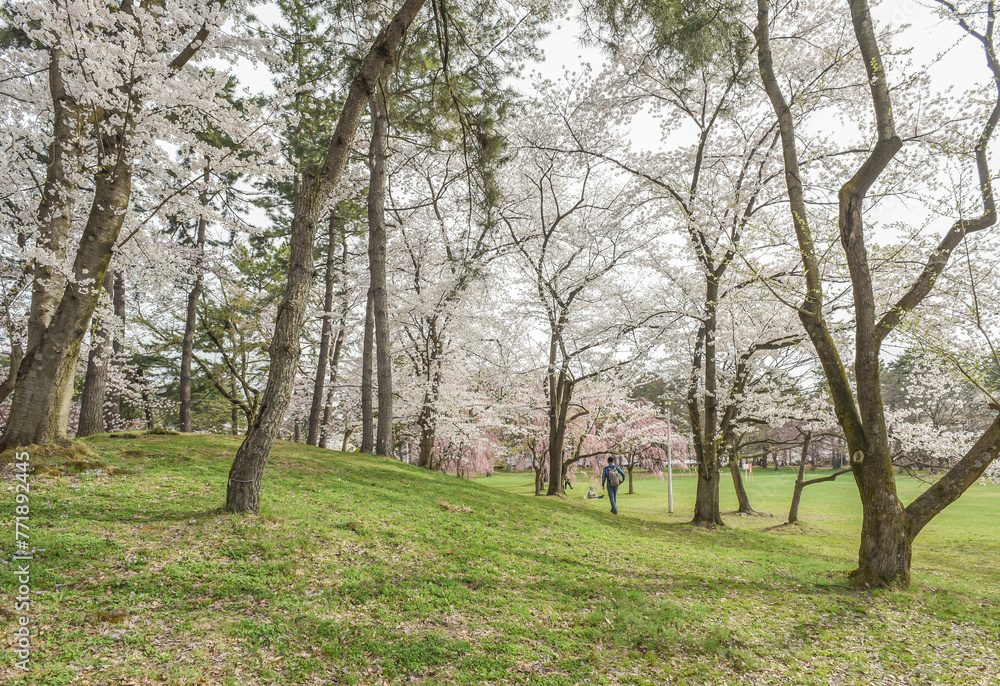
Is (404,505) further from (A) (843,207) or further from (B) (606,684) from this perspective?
(A) (843,207)

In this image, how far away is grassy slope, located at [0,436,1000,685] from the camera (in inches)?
114

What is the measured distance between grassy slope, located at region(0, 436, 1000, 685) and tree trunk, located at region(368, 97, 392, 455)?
4779 mm

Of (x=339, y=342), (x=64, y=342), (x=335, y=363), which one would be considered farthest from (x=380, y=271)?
(x=335, y=363)

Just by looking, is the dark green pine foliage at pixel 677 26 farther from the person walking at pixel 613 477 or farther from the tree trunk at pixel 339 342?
the tree trunk at pixel 339 342

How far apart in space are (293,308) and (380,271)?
661cm

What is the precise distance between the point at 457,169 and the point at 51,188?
35.3 feet

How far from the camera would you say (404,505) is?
6.70 metres

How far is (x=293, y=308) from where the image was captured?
4871mm

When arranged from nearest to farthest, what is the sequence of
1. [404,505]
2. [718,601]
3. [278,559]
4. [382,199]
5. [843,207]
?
1. [278,559]
2. [718,601]
3. [843,207]
4. [404,505]
5. [382,199]

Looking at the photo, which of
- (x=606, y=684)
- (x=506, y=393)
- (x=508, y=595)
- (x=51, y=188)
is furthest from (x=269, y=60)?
(x=506, y=393)

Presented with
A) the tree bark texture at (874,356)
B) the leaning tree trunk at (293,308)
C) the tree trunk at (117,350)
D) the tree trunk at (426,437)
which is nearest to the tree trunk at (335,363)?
the tree trunk at (426,437)

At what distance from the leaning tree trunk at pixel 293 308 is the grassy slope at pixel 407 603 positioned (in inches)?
14.7

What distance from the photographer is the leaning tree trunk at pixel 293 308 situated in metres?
4.75

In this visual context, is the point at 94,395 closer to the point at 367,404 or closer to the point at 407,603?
the point at 367,404
